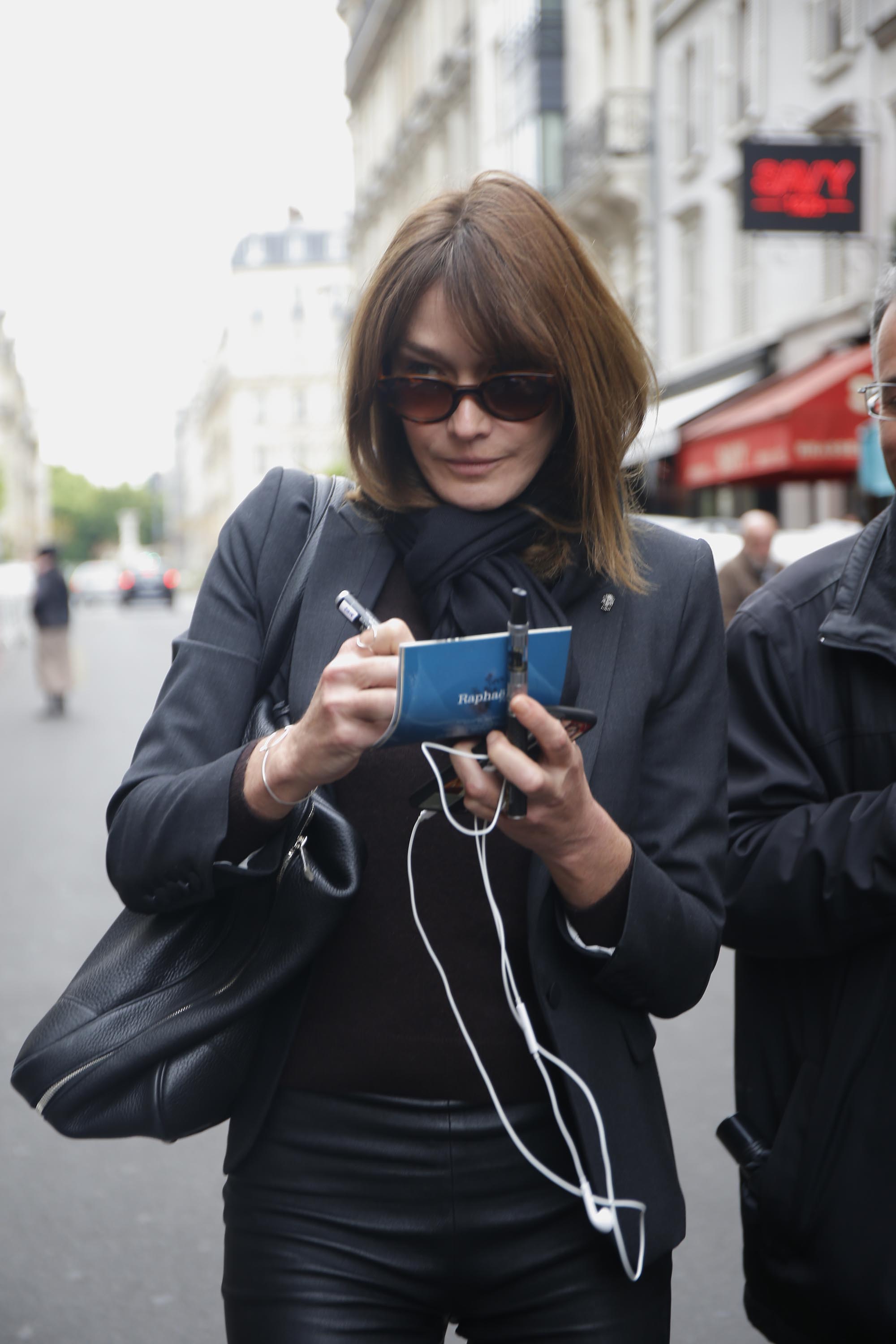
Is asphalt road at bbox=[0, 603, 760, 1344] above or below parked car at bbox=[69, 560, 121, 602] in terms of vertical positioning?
above

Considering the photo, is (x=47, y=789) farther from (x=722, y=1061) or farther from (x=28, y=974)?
(x=722, y=1061)

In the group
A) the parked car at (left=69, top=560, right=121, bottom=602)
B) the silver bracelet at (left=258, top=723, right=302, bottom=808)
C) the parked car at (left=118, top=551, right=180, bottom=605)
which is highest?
the silver bracelet at (left=258, top=723, right=302, bottom=808)

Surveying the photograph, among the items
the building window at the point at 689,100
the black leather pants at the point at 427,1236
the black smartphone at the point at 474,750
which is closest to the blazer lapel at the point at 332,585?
the black smartphone at the point at 474,750

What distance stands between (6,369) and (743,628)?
105 metres

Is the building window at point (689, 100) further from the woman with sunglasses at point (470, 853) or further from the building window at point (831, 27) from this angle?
the woman with sunglasses at point (470, 853)

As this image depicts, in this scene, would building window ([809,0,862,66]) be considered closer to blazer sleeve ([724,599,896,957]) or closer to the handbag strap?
blazer sleeve ([724,599,896,957])

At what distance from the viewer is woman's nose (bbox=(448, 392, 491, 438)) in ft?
6.25

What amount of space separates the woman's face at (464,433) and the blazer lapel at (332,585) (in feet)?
0.38

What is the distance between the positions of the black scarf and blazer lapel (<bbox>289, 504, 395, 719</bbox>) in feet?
0.15

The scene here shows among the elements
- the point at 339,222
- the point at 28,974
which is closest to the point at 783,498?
the point at 28,974

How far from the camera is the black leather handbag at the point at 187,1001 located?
177 cm

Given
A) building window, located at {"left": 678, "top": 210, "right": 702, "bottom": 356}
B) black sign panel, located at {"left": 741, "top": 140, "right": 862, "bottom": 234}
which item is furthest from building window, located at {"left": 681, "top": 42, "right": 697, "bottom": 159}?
black sign panel, located at {"left": 741, "top": 140, "right": 862, "bottom": 234}

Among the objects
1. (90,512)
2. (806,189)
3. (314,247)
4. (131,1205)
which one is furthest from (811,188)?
(90,512)

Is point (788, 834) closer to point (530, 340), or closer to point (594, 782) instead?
point (594, 782)
